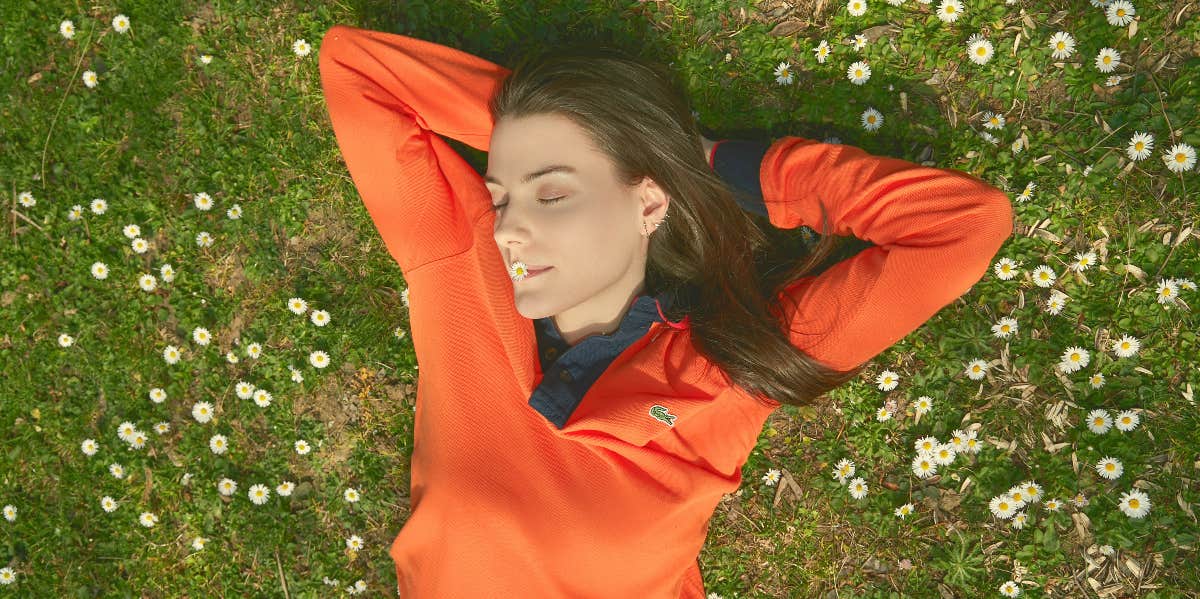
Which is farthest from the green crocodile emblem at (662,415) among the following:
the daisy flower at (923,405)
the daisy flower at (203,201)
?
the daisy flower at (203,201)

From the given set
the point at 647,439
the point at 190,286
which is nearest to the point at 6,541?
the point at 190,286

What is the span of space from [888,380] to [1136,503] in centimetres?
131

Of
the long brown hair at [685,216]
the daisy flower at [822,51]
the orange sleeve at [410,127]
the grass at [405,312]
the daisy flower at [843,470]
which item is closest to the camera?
the long brown hair at [685,216]

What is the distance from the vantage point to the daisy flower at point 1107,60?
11.9 ft

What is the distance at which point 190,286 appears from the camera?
14.0ft

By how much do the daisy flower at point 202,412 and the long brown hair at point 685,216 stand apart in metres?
2.51

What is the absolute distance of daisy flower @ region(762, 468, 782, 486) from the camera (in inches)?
158

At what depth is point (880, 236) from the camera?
2.99 metres

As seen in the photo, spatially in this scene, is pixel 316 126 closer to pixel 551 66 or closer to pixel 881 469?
pixel 551 66

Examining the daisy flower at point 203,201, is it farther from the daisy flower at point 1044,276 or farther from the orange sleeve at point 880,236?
the daisy flower at point 1044,276

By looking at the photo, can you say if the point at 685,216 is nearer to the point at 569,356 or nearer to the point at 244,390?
the point at 569,356

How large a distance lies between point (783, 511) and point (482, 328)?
6.52 feet

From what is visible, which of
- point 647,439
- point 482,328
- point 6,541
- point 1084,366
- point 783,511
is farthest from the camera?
point 6,541

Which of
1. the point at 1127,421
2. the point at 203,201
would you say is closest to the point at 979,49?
the point at 1127,421
